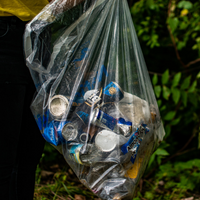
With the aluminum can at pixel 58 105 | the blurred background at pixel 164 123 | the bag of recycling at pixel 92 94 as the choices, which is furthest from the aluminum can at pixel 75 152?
the blurred background at pixel 164 123

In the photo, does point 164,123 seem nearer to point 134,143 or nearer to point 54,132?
point 134,143

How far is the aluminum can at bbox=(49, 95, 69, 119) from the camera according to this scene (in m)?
0.75

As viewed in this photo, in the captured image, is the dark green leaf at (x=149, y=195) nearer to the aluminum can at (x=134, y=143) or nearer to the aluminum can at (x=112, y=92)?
the aluminum can at (x=134, y=143)

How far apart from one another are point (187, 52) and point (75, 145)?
1845 mm

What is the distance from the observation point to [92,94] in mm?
772

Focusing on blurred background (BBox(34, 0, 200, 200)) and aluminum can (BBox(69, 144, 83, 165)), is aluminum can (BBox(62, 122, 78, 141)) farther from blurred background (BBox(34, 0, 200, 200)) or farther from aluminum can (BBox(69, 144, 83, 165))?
blurred background (BBox(34, 0, 200, 200))

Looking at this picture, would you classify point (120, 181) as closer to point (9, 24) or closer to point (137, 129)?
point (137, 129)

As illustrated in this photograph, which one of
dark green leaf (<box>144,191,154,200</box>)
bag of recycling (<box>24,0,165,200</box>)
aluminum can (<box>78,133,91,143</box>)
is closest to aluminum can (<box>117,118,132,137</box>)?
bag of recycling (<box>24,0,165,200</box>)

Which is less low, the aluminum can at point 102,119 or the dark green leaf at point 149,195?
the aluminum can at point 102,119

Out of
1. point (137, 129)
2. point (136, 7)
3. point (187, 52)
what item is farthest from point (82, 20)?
point (187, 52)

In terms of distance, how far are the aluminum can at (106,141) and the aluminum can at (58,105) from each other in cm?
16

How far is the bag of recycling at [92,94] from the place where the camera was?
73cm

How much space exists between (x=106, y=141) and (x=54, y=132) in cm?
19

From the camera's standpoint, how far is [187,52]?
2148mm
